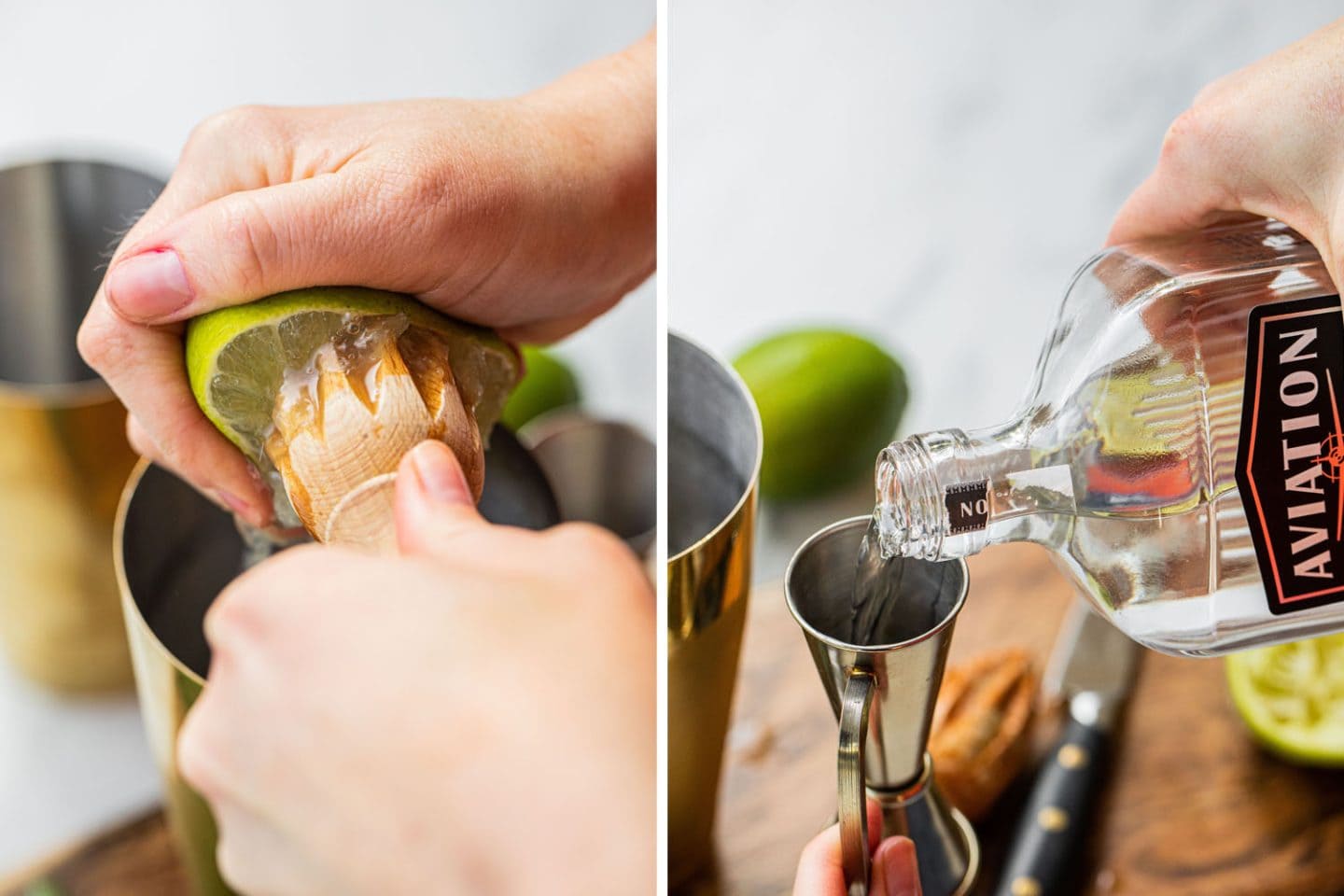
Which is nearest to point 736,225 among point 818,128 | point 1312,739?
point 818,128

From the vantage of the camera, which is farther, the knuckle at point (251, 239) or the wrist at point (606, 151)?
the wrist at point (606, 151)

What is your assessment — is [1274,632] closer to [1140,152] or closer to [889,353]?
[889,353]

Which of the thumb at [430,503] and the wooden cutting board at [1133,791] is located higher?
the thumb at [430,503]

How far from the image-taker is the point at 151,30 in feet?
1.55

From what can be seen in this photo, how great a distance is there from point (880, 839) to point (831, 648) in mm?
95

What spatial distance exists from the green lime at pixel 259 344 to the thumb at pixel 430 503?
0.05 metres

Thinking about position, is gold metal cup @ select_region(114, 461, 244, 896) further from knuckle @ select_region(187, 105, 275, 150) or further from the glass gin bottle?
Result: the glass gin bottle

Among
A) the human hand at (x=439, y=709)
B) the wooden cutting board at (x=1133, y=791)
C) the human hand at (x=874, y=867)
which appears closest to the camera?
the human hand at (x=439, y=709)

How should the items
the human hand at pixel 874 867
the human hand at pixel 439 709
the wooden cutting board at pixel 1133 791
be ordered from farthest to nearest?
the wooden cutting board at pixel 1133 791 < the human hand at pixel 874 867 < the human hand at pixel 439 709

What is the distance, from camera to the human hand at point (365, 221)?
33 centimetres

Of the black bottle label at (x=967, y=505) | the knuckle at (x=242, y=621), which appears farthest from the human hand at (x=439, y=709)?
the black bottle label at (x=967, y=505)

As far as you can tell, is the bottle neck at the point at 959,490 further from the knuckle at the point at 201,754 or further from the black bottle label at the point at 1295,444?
the knuckle at the point at 201,754

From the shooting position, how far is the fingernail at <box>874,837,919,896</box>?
43 cm

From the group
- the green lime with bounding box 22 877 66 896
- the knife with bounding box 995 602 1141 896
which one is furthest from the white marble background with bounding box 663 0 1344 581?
the green lime with bounding box 22 877 66 896
